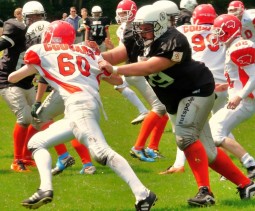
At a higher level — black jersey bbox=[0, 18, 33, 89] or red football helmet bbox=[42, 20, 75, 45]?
red football helmet bbox=[42, 20, 75, 45]

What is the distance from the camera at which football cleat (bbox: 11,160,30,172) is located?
1038 cm

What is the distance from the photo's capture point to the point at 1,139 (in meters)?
13.2

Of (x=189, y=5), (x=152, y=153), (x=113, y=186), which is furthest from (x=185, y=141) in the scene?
(x=189, y=5)

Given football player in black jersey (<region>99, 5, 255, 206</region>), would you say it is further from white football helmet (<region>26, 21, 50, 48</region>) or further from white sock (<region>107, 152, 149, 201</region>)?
white football helmet (<region>26, 21, 50, 48</region>)

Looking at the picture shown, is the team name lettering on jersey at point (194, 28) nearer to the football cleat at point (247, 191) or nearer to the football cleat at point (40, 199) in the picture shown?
the football cleat at point (247, 191)

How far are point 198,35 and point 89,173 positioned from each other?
6.51 ft

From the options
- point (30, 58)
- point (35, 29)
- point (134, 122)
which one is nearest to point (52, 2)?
Answer: point (134, 122)

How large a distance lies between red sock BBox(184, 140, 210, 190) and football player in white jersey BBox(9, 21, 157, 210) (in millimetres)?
589

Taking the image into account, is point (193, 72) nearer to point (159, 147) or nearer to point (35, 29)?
point (35, 29)

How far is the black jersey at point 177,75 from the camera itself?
741cm

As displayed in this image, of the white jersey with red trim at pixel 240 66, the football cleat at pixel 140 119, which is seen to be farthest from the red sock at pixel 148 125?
the football cleat at pixel 140 119

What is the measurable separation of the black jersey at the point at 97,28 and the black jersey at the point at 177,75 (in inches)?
565


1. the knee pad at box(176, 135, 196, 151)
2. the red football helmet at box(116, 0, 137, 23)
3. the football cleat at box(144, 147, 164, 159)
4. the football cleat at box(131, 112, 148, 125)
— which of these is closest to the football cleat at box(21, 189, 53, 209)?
the knee pad at box(176, 135, 196, 151)

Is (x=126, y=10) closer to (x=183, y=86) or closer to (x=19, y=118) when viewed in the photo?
(x=19, y=118)
